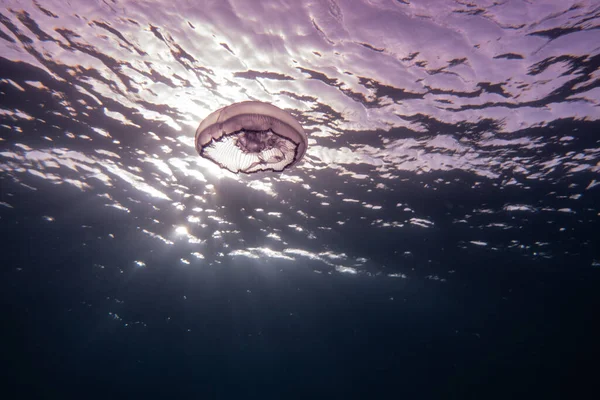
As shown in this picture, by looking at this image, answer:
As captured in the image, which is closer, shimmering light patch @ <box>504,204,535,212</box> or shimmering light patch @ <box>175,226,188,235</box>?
shimmering light patch @ <box>504,204,535,212</box>

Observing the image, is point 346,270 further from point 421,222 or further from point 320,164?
point 320,164

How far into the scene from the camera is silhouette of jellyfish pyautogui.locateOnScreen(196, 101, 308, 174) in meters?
3.59

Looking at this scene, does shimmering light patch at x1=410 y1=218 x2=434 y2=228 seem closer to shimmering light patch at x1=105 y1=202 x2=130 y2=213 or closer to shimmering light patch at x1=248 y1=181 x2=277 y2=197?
shimmering light patch at x1=248 y1=181 x2=277 y2=197

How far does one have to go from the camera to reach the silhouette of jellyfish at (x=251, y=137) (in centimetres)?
359

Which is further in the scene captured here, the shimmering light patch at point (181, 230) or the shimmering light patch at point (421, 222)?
the shimmering light patch at point (181, 230)

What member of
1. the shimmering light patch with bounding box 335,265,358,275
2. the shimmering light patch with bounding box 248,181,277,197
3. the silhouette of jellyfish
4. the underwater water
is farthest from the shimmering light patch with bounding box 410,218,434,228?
the silhouette of jellyfish

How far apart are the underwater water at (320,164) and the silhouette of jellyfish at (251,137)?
383 cm

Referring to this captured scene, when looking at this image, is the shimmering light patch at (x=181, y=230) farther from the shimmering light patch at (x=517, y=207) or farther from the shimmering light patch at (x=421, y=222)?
the shimmering light patch at (x=517, y=207)

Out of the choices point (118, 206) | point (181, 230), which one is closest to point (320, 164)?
point (181, 230)

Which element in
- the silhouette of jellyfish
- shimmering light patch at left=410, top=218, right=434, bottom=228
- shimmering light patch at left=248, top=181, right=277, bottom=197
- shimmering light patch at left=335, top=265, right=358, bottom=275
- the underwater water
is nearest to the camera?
the silhouette of jellyfish

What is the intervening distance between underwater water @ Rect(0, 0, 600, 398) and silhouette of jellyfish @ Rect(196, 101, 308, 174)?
383 centimetres

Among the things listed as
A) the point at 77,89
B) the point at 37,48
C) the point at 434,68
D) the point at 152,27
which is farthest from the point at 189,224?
the point at 434,68

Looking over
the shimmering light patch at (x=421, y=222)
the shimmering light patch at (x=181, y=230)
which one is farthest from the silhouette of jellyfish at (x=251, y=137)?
the shimmering light patch at (x=181, y=230)

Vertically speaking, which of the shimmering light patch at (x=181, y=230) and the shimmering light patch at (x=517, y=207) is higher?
the shimmering light patch at (x=517, y=207)
